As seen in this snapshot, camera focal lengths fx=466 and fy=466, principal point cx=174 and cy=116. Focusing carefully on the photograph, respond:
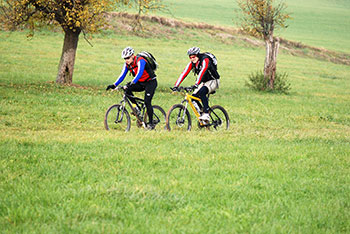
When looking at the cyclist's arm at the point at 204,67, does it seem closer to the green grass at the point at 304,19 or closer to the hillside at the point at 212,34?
the hillside at the point at 212,34

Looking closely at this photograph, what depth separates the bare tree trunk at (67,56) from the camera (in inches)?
811

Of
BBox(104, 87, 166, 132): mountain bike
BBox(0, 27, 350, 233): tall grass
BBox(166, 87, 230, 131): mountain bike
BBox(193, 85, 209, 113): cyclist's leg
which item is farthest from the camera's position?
BBox(193, 85, 209, 113): cyclist's leg

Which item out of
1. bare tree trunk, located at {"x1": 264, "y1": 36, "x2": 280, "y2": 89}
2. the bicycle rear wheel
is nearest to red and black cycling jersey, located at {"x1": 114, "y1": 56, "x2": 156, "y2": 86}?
the bicycle rear wheel

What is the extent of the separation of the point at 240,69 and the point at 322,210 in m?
34.7

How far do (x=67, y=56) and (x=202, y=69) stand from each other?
10761mm

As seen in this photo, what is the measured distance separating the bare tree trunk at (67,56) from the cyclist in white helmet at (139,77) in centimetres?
993

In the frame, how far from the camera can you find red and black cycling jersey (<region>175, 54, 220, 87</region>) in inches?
459

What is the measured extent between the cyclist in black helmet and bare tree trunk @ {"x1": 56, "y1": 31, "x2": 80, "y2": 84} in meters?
10.00

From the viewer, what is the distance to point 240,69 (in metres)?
40.1

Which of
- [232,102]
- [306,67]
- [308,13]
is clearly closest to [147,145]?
[232,102]

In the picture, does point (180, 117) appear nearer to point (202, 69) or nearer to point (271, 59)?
point (202, 69)

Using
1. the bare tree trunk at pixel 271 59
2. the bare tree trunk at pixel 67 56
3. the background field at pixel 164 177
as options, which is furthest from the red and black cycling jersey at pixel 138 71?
the bare tree trunk at pixel 271 59

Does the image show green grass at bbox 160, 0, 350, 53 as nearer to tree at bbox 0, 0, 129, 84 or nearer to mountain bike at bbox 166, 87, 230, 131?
tree at bbox 0, 0, 129, 84

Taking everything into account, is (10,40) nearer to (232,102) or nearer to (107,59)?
(107,59)
